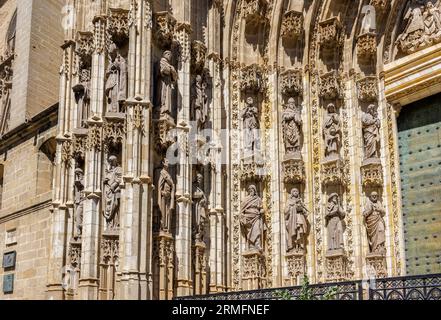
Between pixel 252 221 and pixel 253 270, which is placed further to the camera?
pixel 252 221

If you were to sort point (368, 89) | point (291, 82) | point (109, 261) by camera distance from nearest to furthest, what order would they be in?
1. point (109, 261)
2. point (368, 89)
3. point (291, 82)

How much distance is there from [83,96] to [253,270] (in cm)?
561

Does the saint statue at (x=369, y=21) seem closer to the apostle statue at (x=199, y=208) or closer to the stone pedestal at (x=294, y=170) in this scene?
the stone pedestal at (x=294, y=170)

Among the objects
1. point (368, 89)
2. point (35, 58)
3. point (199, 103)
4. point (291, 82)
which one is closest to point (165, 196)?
point (199, 103)

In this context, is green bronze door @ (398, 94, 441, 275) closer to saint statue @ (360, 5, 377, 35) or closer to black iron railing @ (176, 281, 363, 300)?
saint statue @ (360, 5, 377, 35)

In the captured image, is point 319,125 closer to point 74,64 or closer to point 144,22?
point 144,22

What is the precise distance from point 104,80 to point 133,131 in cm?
183

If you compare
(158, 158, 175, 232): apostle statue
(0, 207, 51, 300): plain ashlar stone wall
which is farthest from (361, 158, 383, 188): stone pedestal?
(0, 207, 51, 300): plain ashlar stone wall

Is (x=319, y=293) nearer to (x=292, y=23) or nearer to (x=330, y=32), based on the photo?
(x=330, y=32)

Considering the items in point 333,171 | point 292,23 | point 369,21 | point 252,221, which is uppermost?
point 292,23

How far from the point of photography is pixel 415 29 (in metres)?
14.8

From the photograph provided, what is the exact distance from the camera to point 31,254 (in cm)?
1669
